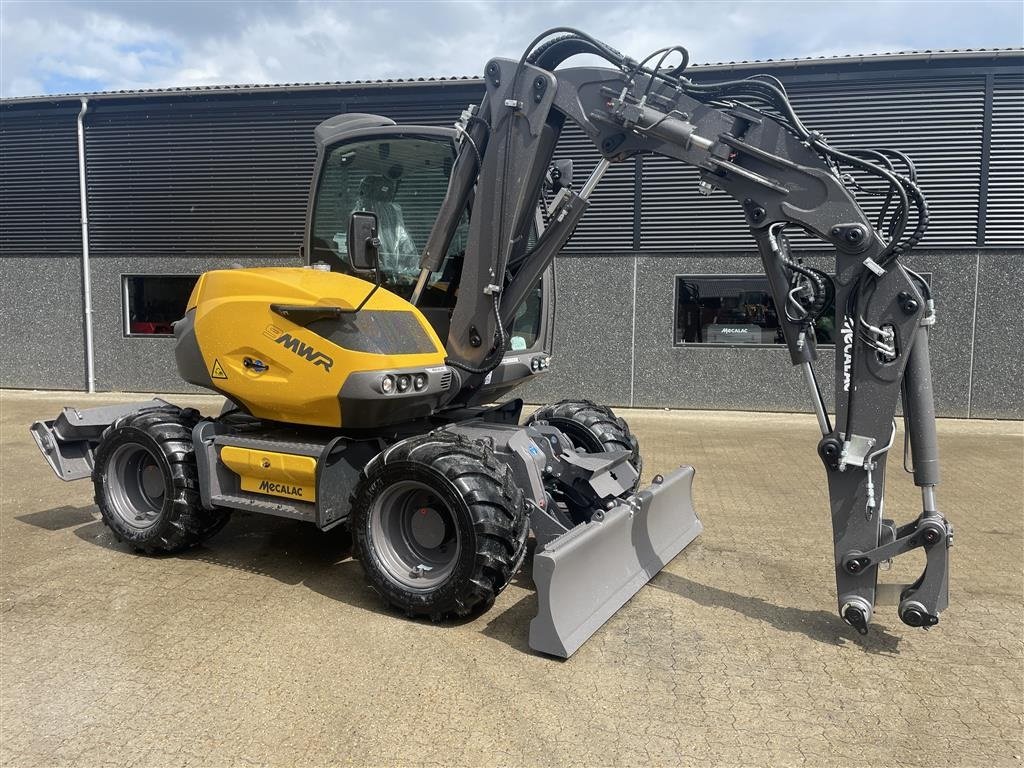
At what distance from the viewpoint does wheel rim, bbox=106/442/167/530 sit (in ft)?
18.2

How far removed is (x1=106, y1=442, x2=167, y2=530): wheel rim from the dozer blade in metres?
3.12

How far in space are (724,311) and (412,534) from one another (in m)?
8.64

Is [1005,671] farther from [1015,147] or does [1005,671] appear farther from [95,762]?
[1015,147]

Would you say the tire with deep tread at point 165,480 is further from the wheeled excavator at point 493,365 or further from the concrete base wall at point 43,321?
the concrete base wall at point 43,321

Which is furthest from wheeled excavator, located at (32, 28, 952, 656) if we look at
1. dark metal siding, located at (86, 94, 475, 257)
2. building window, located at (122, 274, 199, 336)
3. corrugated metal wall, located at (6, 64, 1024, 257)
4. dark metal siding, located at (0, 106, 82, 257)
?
dark metal siding, located at (0, 106, 82, 257)

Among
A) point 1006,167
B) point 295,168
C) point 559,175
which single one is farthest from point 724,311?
point 295,168

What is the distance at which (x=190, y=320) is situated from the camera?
5348 mm

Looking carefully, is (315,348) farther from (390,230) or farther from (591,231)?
(591,231)

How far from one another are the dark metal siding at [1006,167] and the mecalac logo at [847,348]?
30.0 feet

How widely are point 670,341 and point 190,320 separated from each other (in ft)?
27.1

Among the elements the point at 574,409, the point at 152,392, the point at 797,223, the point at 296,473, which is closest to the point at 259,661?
the point at 296,473

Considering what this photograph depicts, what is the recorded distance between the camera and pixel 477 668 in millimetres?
3768

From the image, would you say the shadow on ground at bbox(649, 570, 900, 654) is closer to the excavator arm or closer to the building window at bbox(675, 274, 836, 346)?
the excavator arm

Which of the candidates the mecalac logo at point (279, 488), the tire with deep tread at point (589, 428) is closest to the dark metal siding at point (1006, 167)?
the tire with deep tread at point (589, 428)
